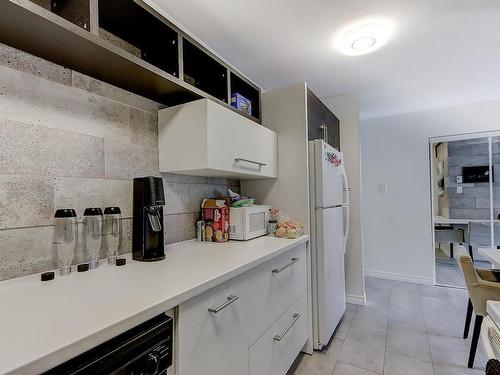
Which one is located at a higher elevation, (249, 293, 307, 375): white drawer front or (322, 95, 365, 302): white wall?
(322, 95, 365, 302): white wall

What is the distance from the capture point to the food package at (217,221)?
1772 millimetres

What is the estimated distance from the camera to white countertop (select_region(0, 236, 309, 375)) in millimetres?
534

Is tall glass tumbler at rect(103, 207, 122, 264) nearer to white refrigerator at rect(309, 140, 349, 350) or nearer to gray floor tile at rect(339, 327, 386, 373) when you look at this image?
white refrigerator at rect(309, 140, 349, 350)

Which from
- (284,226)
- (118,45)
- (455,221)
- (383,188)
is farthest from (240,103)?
(455,221)

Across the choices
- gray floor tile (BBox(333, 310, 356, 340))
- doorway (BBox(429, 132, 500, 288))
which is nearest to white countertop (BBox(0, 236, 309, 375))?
gray floor tile (BBox(333, 310, 356, 340))

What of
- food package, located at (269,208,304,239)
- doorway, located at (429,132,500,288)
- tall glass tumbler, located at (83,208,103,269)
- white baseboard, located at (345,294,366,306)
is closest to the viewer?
tall glass tumbler, located at (83,208,103,269)

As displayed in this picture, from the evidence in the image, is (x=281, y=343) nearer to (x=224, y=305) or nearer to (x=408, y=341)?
(x=224, y=305)

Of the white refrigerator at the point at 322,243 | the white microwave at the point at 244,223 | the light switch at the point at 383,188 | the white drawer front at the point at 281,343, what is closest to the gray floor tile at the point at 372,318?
the white refrigerator at the point at 322,243

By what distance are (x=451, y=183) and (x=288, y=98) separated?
9.98 feet

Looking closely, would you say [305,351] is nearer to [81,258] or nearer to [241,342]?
[241,342]

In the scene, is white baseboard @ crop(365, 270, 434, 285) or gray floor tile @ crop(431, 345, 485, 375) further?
white baseboard @ crop(365, 270, 434, 285)

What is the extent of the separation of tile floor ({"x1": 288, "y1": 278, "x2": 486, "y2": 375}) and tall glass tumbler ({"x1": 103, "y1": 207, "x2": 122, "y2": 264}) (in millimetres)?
1363

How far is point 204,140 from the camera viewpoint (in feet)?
4.59

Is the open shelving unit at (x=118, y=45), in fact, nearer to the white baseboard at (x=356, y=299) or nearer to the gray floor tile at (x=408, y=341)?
the gray floor tile at (x=408, y=341)
